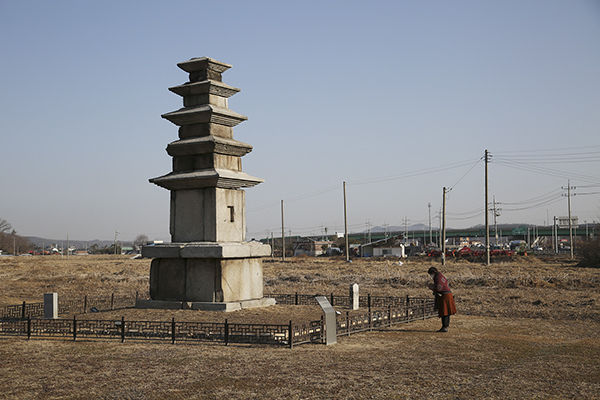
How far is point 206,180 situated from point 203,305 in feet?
13.7

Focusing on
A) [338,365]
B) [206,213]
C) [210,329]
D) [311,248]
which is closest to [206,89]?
[206,213]

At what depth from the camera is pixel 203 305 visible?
63.0ft

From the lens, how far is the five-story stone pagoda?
1942cm

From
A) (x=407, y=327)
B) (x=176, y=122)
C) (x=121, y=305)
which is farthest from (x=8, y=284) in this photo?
(x=407, y=327)

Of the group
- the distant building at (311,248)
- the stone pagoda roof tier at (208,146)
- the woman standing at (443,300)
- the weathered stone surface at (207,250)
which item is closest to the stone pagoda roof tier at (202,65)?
the stone pagoda roof tier at (208,146)

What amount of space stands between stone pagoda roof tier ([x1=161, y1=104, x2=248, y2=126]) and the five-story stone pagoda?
36 mm

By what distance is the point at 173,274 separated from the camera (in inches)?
791

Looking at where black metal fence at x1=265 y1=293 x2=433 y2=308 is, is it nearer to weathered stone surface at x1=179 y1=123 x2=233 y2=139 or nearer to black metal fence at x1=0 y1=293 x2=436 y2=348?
black metal fence at x1=0 y1=293 x2=436 y2=348

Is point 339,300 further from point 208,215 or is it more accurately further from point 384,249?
point 384,249

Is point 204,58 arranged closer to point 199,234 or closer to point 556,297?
point 199,234

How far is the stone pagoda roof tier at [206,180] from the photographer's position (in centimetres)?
2000

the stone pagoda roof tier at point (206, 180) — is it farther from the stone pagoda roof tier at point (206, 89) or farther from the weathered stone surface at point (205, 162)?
the stone pagoda roof tier at point (206, 89)

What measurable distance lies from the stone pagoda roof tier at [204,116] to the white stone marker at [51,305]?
7.35m

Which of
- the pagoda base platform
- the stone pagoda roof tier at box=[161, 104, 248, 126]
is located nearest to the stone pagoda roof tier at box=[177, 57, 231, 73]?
the stone pagoda roof tier at box=[161, 104, 248, 126]
